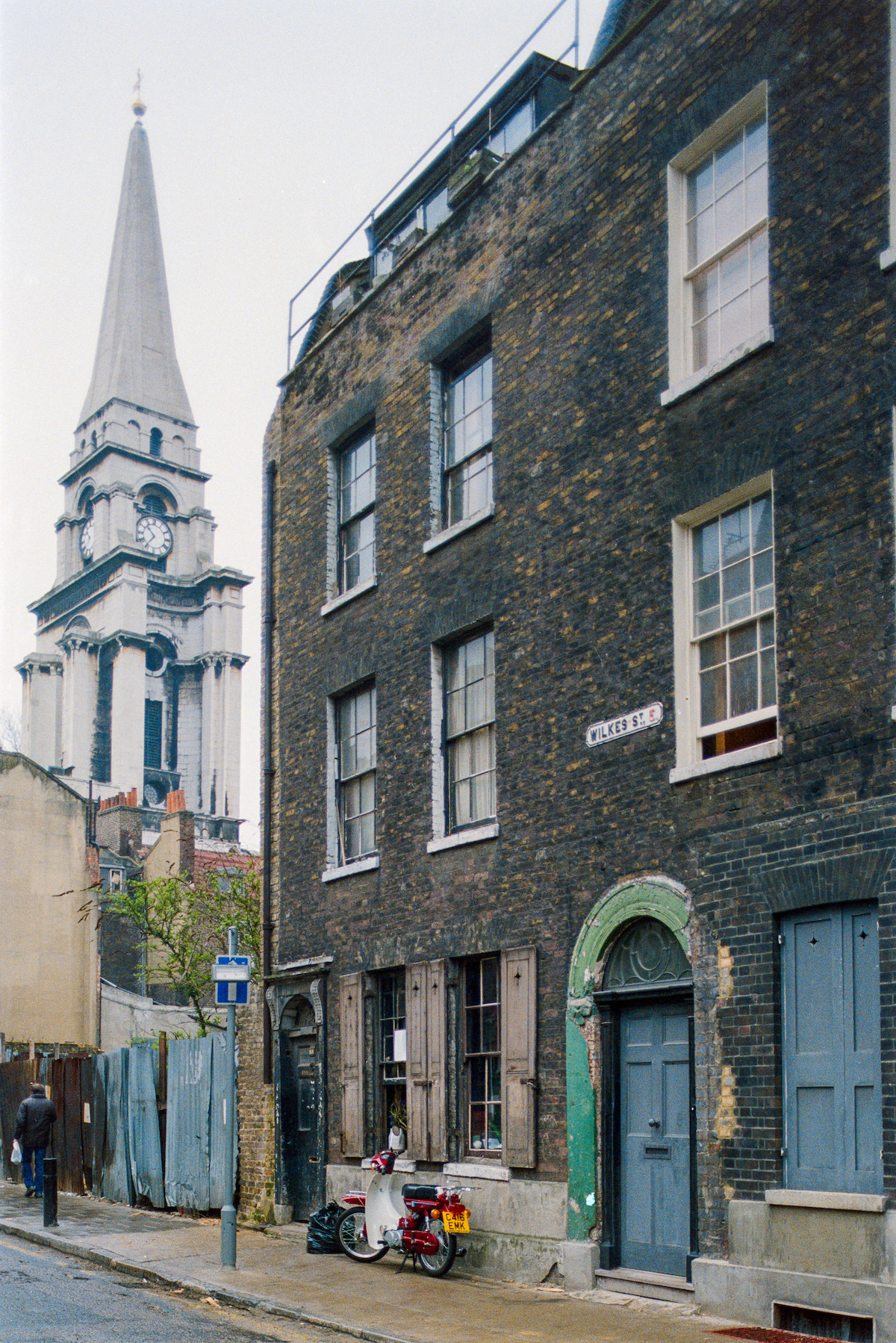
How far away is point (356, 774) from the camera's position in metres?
17.2

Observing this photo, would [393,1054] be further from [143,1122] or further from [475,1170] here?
[143,1122]

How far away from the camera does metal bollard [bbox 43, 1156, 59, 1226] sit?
1689cm

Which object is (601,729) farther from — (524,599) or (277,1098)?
(277,1098)

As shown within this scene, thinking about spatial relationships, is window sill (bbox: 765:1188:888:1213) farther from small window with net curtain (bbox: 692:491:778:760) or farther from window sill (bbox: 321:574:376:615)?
window sill (bbox: 321:574:376:615)

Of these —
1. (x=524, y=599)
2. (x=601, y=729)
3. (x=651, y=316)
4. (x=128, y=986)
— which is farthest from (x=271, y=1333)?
(x=128, y=986)

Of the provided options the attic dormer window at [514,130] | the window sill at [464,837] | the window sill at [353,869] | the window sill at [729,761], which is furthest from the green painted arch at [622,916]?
the attic dormer window at [514,130]

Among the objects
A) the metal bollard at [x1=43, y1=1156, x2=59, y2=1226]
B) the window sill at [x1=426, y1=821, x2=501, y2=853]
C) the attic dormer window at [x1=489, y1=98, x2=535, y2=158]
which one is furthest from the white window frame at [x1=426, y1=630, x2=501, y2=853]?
the metal bollard at [x1=43, y1=1156, x2=59, y2=1226]

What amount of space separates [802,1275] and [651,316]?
7.60 metres

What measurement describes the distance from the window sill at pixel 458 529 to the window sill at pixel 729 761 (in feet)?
13.3

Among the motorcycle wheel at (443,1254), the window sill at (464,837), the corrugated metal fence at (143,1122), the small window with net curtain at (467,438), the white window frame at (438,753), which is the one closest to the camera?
the motorcycle wheel at (443,1254)

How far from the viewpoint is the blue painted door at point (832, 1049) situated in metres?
9.76

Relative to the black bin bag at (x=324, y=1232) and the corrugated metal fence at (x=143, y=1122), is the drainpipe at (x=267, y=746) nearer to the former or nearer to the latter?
the corrugated metal fence at (x=143, y=1122)

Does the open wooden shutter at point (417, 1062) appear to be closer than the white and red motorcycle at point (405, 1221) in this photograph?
No

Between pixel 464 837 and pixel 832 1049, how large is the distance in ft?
17.4
